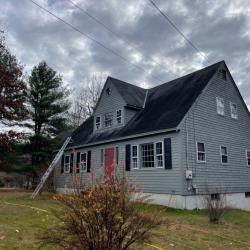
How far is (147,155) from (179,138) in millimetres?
2295

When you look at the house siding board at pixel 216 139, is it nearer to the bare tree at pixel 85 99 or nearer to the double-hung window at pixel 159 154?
the double-hung window at pixel 159 154

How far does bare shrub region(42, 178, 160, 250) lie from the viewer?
3.66 metres

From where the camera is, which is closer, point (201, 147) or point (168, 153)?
point (168, 153)

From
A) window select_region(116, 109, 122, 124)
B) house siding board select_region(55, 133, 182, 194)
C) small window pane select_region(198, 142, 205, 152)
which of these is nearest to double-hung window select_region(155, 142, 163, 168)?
house siding board select_region(55, 133, 182, 194)

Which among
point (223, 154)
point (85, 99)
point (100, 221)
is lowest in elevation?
point (100, 221)

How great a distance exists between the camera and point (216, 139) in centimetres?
1502

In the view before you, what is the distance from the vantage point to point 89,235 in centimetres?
368

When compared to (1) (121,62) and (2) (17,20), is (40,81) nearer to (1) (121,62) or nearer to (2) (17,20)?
(1) (121,62)

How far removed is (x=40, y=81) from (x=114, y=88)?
29.5 ft

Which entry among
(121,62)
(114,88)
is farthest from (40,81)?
(121,62)

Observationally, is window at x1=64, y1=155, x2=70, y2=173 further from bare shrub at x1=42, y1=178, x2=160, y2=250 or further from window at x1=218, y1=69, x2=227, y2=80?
bare shrub at x1=42, y1=178, x2=160, y2=250

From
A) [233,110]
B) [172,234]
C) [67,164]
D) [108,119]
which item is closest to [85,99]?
[67,164]

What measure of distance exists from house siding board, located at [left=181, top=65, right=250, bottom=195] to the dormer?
458cm

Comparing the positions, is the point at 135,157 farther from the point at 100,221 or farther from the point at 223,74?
the point at 100,221
